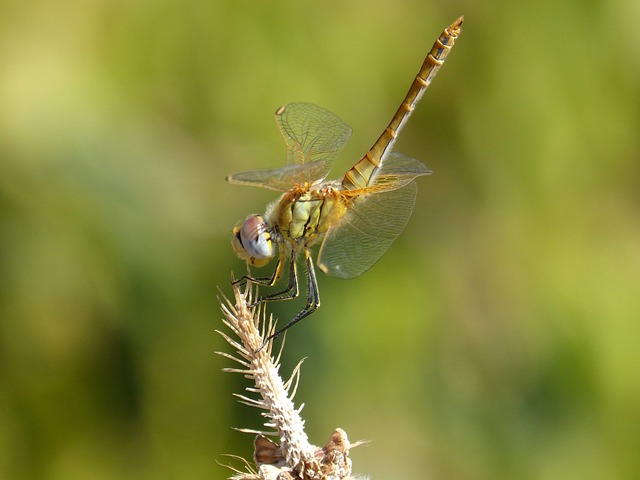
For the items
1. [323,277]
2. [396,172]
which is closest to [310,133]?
[396,172]

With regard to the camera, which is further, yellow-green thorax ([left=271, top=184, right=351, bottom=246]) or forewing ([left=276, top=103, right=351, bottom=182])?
forewing ([left=276, top=103, right=351, bottom=182])

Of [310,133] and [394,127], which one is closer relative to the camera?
[310,133]

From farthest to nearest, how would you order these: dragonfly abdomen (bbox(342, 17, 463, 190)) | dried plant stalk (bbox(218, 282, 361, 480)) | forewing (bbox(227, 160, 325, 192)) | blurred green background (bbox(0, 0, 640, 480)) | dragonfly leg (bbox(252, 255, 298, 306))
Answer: blurred green background (bbox(0, 0, 640, 480)) → dragonfly abdomen (bbox(342, 17, 463, 190)) → dragonfly leg (bbox(252, 255, 298, 306)) → forewing (bbox(227, 160, 325, 192)) → dried plant stalk (bbox(218, 282, 361, 480))

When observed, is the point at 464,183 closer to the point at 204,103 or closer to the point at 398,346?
the point at 398,346

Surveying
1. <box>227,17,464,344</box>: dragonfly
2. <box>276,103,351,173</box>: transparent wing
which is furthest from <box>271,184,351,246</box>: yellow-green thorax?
<box>276,103,351,173</box>: transparent wing

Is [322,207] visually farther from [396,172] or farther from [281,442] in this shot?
[281,442]

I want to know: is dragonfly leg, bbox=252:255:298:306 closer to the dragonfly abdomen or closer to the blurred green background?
the dragonfly abdomen

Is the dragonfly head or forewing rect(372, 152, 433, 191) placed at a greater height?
forewing rect(372, 152, 433, 191)
